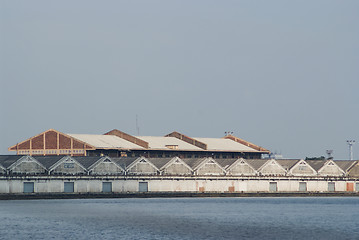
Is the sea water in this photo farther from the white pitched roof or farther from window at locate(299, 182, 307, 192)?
window at locate(299, 182, 307, 192)

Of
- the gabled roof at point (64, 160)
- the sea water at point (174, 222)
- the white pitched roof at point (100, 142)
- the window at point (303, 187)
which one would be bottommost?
the sea water at point (174, 222)

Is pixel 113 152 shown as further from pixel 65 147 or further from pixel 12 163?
pixel 12 163

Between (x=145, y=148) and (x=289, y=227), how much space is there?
350 feet

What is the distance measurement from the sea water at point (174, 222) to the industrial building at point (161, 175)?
22.7m

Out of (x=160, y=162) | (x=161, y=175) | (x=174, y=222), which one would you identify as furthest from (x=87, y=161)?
(x=174, y=222)

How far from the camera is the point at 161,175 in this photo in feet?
573

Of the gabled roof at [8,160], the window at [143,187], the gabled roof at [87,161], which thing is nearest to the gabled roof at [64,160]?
the gabled roof at [87,161]

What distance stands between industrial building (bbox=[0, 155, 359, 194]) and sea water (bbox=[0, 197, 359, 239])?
2269 cm

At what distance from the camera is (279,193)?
186250 millimetres

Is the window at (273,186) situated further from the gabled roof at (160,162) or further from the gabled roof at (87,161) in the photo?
the gabled roof at (87,161)

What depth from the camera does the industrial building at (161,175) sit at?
16125 centimetres

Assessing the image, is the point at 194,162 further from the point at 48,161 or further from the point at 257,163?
the point at 48,161

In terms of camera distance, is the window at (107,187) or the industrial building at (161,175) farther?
the window at (107,187)

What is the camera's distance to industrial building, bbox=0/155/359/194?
161250 mm
